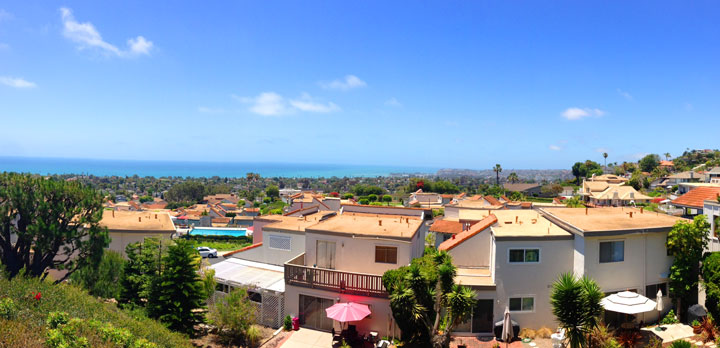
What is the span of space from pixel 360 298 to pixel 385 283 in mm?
1874

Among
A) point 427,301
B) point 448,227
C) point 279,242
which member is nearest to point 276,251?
point 279,242

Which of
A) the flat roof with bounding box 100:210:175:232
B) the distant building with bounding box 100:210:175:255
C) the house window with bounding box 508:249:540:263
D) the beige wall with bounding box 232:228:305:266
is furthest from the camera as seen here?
the flat roof with bounding box 100:210:175:232

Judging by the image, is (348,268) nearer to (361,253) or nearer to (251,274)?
(361,253)

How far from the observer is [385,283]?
671 inches

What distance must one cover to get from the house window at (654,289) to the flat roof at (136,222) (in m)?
26.4

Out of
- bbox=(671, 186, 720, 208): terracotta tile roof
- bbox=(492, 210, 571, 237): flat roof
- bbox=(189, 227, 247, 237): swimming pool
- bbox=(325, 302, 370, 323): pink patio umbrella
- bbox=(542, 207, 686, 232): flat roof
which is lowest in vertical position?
bbox=(189, 227, 247, 237): swimming pool

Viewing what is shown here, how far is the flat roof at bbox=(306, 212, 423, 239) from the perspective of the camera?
2044 cm

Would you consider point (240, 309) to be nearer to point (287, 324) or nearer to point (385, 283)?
point (287, 324)

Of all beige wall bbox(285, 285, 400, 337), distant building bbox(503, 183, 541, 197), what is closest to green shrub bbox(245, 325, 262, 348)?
beige wall bbox(285, 285, 400, 337)

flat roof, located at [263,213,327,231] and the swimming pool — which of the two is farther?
the swimming pool

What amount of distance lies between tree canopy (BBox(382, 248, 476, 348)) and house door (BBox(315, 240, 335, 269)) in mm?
4745

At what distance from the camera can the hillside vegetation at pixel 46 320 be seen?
8.91m

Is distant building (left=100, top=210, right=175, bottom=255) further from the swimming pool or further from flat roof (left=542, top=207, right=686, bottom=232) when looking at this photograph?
the swimming pool

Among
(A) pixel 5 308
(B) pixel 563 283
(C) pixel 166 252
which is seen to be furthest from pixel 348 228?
(A) pixel 5 308
